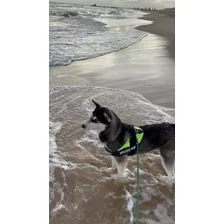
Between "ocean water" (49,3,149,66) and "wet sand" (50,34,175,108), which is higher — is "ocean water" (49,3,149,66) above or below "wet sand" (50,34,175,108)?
above

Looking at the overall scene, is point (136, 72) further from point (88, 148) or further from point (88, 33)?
point (88, 148)

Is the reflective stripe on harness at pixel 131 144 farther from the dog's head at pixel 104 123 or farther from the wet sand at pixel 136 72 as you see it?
the wet sand at pixel 136 72

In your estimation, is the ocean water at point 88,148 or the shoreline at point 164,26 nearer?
the ocean water at point 88,148

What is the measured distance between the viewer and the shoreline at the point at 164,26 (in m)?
1.74

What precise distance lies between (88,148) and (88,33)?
1.92 ft

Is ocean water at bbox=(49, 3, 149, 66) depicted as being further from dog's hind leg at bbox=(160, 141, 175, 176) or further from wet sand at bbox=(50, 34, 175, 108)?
dog's hind leg at bbox=(160, 141, 175, 176)

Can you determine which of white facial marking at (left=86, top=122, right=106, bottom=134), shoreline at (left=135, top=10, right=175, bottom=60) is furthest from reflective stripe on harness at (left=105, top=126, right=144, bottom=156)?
shoreline at (left=135, top=10, right=175, bottom=60)

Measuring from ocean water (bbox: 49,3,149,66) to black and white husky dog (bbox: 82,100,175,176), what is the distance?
0.91ft

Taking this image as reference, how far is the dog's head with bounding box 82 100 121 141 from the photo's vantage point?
1.64 meters

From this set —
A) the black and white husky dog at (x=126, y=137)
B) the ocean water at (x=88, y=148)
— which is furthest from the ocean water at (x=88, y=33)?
the black and white husky dog at (x=126, y=137)

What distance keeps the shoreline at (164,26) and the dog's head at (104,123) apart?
436 mm

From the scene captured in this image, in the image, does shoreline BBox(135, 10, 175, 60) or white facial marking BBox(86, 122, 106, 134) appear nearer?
white facial marking BBox(86, 122, 106, 134)

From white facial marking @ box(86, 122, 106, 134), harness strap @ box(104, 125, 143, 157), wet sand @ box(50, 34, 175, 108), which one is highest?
wet sand @ box(50, 34, 175, 108)
